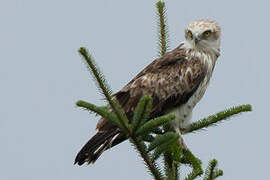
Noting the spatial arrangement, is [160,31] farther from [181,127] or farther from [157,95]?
[181,127]

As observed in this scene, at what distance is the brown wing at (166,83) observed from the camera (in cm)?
762

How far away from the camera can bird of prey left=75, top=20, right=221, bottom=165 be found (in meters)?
7.61

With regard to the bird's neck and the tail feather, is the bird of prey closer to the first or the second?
the bird's neck

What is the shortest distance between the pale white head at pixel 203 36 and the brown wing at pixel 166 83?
1.18 ft

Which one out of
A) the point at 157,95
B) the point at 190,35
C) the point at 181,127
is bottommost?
the point at 181,127

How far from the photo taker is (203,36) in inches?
326

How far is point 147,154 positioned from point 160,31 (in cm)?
285

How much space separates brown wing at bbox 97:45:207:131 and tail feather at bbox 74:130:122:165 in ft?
2.66

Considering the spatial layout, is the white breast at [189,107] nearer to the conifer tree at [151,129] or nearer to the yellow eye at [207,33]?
the yellow eye at [207,33]

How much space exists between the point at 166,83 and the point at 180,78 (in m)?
0.27

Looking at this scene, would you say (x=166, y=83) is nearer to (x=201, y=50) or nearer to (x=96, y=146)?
(x=201, y=50)

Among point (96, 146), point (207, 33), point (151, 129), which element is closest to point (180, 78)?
point (207, 33)

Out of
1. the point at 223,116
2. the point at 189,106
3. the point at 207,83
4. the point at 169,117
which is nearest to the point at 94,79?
the point at 169,117

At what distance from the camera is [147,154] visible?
5.05 meters
